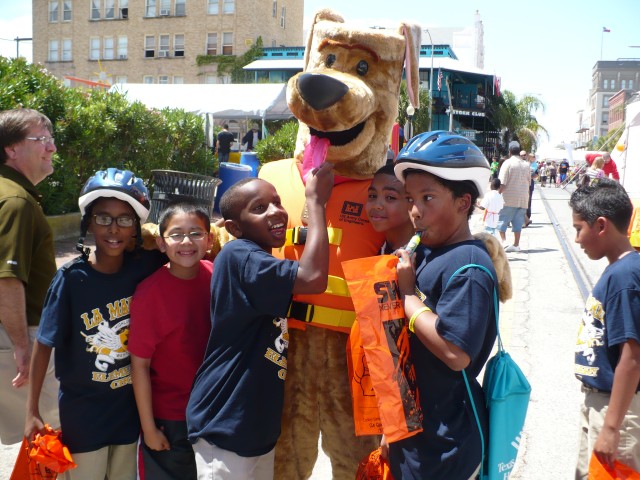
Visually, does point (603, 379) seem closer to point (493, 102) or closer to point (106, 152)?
point (106, 152)

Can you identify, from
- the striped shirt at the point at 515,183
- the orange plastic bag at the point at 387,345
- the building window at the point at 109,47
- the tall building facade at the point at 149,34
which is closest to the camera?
the orange plastic bag at the point at 387,345

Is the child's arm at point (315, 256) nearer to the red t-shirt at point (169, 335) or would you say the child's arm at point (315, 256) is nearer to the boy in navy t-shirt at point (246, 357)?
the boy in navy t-shirt at point (246, 357)

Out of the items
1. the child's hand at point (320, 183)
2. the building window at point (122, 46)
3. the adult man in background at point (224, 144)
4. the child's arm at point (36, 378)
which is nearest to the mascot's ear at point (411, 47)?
the child's hand at point (320, 183)

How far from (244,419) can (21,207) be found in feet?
4.94

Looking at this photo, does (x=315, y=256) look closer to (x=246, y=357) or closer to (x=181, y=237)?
(x=246, y=357)

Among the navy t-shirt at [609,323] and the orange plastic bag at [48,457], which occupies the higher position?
the navy t-shirt at [609,323]

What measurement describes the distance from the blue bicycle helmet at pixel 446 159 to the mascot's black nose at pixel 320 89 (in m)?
0.57

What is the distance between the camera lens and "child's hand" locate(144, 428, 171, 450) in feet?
8.68

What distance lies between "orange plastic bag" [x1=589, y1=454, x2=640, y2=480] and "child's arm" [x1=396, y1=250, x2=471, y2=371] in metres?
0.98

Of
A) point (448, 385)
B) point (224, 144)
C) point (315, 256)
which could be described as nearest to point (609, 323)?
point (448, 385)

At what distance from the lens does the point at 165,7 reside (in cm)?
4869

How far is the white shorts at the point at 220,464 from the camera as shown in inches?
97.9

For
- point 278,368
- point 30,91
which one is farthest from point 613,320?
point 30,91

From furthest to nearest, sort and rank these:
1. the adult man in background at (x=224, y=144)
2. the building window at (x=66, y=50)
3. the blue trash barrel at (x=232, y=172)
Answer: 1. the building window at (x=66, y=50)
2. the adult man in background at (x=224, y=144)
3. the blue trash barrel at (x=232, y=172)
